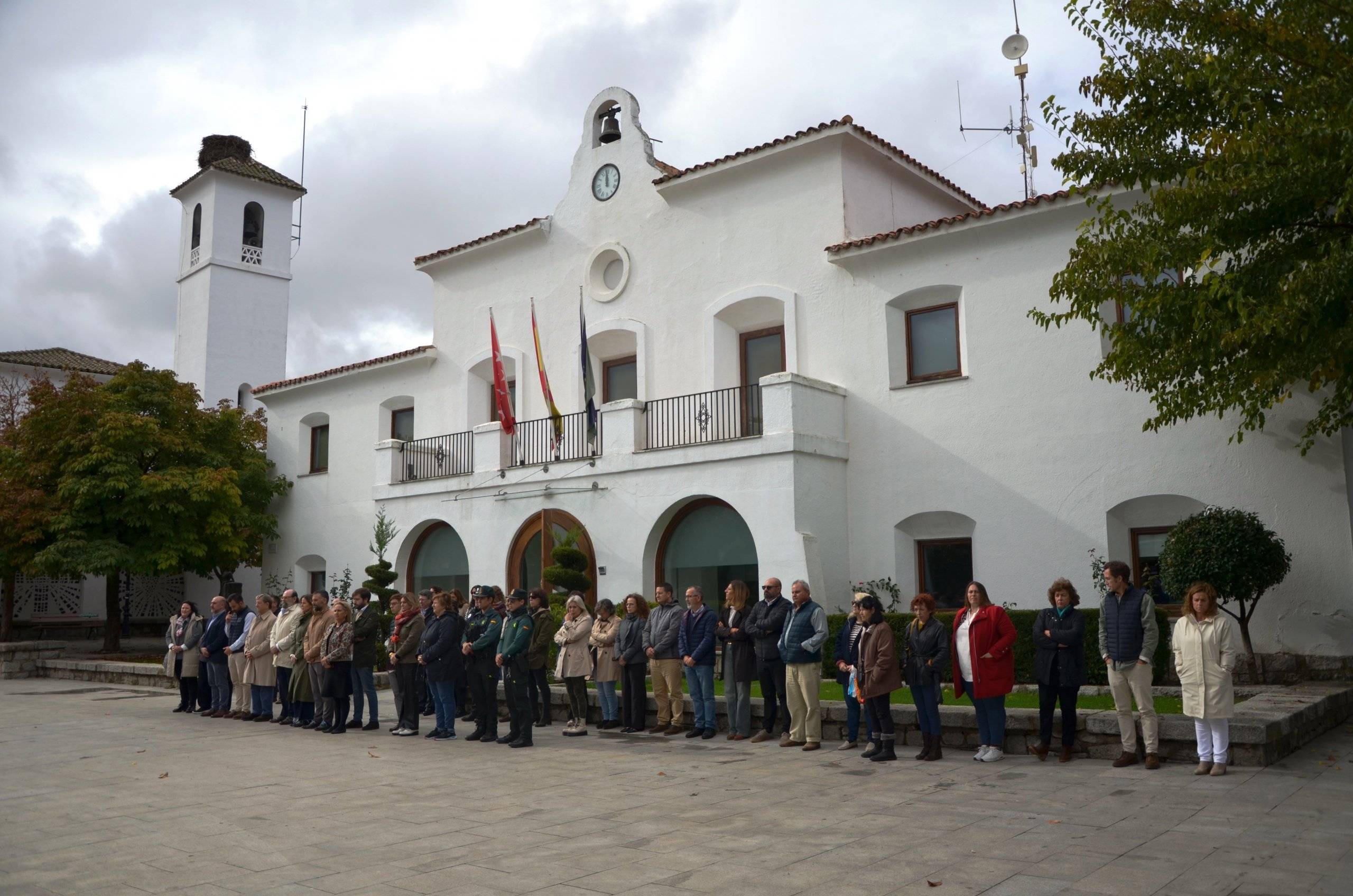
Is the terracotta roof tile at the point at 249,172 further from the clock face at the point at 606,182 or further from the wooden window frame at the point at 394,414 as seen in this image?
the clock face at the point at 606,182

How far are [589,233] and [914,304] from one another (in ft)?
23.7

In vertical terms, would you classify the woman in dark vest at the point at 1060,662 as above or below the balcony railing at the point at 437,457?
below

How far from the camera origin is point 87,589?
104 ft

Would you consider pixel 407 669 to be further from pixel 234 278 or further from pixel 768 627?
pixel 234 278

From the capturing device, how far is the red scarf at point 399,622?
1309 centimetres

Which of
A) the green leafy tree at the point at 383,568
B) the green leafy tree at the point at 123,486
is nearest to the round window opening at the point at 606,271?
the green leafy tree at the point at 383,568

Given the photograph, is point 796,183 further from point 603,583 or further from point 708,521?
point 603,583

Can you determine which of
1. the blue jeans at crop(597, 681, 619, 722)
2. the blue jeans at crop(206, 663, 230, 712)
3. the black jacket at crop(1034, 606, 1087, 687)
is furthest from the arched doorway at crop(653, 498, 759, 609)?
the black jacket at crop(1034, 606, 1087, 687)

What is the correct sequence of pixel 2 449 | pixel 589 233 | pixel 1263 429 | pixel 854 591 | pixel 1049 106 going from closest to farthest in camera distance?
pixel 1049 106 → pixel 1263 429 → pixel 854 591 → pixel 589 233 → pixel 2 449

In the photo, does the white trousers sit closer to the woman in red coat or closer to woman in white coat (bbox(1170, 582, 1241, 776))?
woman in white coat (bbox(1170, 582, 1241, 776))

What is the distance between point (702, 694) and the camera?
477 inches

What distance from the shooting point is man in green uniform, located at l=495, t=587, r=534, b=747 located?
38.5 ft

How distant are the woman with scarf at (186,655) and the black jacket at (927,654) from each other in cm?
1094

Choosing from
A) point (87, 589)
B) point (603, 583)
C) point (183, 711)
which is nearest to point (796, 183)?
point (603, 583)
